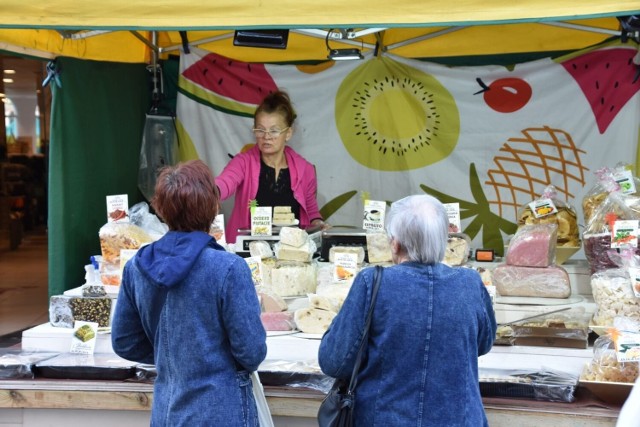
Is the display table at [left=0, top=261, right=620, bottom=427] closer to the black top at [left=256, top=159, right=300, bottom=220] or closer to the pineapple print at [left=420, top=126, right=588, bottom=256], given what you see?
the black top at [left=256, top=159, right=300, bottom=220]

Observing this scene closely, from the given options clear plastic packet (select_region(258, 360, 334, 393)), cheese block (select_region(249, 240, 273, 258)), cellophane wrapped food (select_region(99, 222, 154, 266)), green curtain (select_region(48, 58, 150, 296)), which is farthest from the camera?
green curtain (select_region(48, 58, 150, 296))

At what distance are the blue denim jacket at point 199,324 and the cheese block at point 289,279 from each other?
4.41ft

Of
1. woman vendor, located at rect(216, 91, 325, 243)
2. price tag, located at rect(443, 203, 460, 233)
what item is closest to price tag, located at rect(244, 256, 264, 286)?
price tag, located at rect(443, 203, 460, 233)

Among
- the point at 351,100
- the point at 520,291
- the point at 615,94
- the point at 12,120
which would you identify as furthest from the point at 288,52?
the point at 12,120

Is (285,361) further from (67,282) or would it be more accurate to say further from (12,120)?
(12,120)

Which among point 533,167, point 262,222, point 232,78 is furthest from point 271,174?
point 533,167

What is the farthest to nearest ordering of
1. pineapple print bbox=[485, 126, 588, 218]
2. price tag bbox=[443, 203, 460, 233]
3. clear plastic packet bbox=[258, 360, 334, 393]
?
pineapple print bbox=[485, 126, 588, 218] < price tag bbox=[443, 203, 460, 233] < clear plastic packet bbox=[258, 360, 334, 393]

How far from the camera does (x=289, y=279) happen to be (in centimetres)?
378

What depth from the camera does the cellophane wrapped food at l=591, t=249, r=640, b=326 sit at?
314 cm

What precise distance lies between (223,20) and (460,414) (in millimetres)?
1953

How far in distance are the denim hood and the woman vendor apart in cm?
279

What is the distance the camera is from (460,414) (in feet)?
7.50

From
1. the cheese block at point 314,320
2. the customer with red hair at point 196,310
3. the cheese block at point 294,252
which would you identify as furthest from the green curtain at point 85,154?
the customer with red hair at point 196,310

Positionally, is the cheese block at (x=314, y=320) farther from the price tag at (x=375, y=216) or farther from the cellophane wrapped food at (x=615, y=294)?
the cellophane wrapped food at (x=615, y=294)
